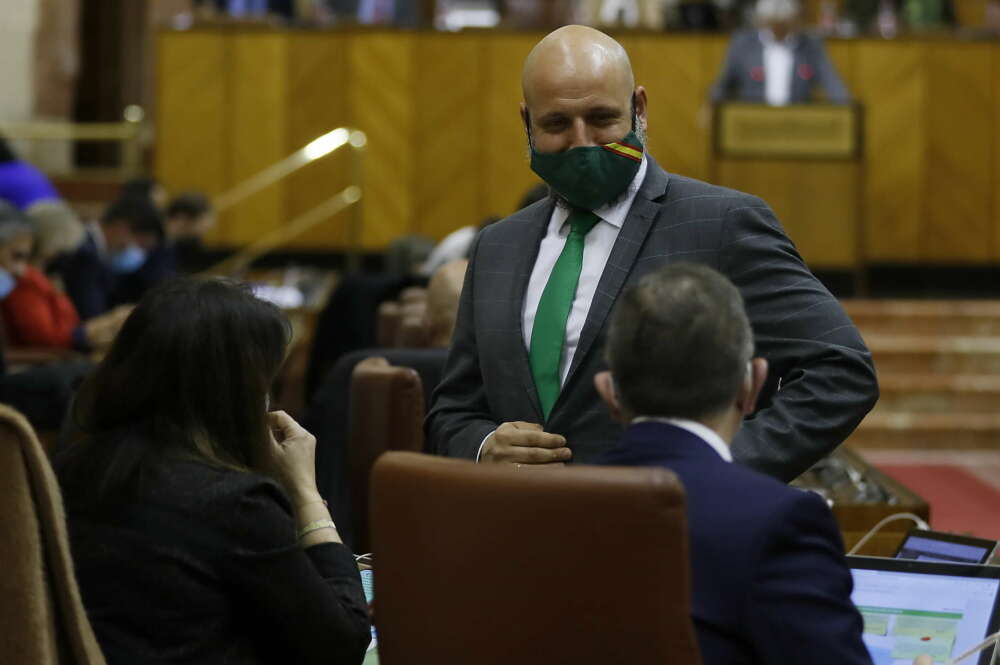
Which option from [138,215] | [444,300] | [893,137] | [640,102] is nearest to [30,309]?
[138,215]

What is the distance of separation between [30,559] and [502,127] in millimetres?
9229

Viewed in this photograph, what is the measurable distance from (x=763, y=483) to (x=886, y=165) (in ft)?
30.9

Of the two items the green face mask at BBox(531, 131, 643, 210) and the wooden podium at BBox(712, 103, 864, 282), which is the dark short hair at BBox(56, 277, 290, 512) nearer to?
the green face mask at BBox(531, 131, 643, 210)

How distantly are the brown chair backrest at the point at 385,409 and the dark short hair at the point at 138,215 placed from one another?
15.4ft

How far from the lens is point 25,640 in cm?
188

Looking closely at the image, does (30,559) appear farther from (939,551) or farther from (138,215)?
(138,215)

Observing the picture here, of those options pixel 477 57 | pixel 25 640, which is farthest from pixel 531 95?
pixel 477 57

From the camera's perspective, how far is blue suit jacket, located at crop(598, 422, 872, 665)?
1.51 metres

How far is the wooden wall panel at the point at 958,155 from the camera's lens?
10.6m

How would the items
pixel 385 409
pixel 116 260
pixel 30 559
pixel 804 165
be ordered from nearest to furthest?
pixel 30 559
pixel 385 409
pixel 116 260
pixel 804 165

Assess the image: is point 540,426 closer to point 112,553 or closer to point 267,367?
point 267,367

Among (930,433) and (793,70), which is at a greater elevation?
(793,70)

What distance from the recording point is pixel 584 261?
230 centimetres

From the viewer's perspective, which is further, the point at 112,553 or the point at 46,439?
the point at 46,439
